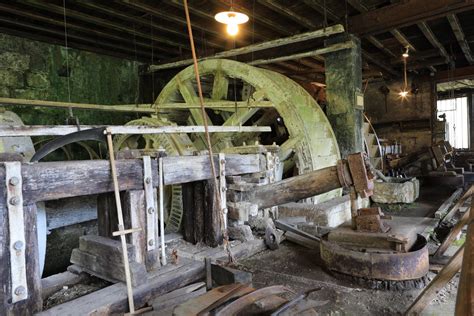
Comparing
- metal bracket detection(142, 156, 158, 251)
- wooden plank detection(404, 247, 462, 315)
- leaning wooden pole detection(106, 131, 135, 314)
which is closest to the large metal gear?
metal bracket detection(142, 156, 158, 251)

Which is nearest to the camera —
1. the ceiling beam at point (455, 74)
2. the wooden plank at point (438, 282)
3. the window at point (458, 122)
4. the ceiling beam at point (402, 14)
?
the wooden plank at point (438, 282)

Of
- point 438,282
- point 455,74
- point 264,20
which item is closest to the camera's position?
point 438,282

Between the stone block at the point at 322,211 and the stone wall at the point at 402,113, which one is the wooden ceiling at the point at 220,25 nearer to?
the stone wall at the point at 402,113

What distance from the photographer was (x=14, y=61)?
6.47 m

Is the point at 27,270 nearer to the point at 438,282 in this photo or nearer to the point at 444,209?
the point at 438,282

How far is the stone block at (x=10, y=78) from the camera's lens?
249 inches

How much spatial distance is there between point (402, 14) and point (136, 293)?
5384mm

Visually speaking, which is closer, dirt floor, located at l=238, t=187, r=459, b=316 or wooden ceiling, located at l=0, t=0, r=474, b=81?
dirt floor, located at l=238, t=187, r=459, b=316

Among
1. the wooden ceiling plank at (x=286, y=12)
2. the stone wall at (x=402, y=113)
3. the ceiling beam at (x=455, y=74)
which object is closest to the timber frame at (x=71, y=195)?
the wooden ceiling plank at (x=286, y=12)

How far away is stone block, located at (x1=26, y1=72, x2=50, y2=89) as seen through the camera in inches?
262

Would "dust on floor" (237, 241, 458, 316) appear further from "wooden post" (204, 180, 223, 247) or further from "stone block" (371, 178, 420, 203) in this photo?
"stone block" (371, 178, 420, 203)

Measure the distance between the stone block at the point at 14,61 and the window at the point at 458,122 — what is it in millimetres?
16214

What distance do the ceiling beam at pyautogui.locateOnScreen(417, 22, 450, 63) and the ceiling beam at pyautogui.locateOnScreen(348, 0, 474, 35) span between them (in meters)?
1.32

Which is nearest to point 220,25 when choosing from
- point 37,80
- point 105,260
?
point 37,80
